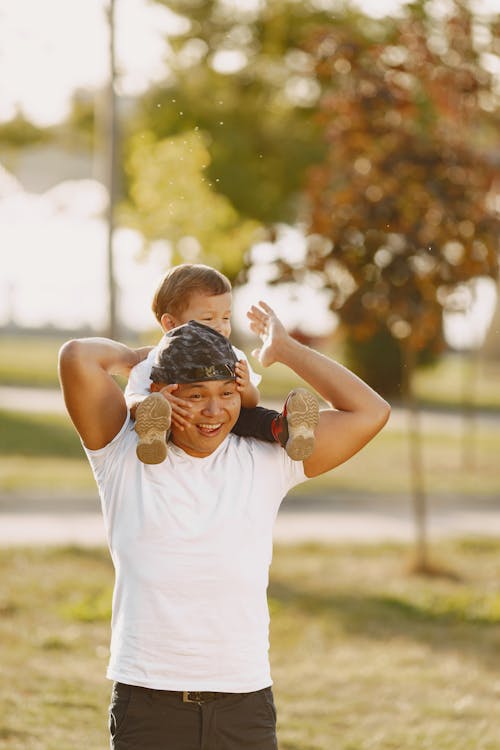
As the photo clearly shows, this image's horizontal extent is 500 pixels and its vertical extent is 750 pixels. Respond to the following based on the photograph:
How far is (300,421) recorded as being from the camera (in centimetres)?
260

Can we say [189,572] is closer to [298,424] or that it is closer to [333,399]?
[298,424]

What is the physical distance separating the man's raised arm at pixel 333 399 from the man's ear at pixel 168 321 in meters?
0.19

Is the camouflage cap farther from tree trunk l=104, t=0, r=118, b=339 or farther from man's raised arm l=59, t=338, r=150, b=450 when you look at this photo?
tree trunk l=104, t=0, r=118, b=339

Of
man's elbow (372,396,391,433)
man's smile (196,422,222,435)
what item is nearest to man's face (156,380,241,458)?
man's smile (196,422,222,435)

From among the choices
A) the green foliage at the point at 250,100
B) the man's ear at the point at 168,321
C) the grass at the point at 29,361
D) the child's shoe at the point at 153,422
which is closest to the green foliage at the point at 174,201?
the man's ear at the point at 168,321

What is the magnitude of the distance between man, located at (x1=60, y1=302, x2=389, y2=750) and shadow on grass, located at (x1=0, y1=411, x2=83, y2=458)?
13.2m

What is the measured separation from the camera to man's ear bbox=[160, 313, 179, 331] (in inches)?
111

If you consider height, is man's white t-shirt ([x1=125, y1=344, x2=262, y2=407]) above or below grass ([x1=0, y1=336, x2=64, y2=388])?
above

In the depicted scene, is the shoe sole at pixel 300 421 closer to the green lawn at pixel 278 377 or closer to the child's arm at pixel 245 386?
the child's arm at pixel 245 386

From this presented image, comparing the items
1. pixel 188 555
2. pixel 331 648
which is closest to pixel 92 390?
pixel 188 555

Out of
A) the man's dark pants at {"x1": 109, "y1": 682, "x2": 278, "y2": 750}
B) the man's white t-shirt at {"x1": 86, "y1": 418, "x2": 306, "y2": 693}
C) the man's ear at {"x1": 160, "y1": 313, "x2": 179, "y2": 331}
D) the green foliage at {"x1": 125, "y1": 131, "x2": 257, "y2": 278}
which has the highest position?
the green foliage at {"x1": 125, "y1": 131, "x2": 257, "y2": 278}

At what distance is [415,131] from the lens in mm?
9273

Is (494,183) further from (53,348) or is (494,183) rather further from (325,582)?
(53,348)

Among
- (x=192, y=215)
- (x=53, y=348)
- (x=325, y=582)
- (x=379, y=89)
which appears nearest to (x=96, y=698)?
(x=325, y=582)
